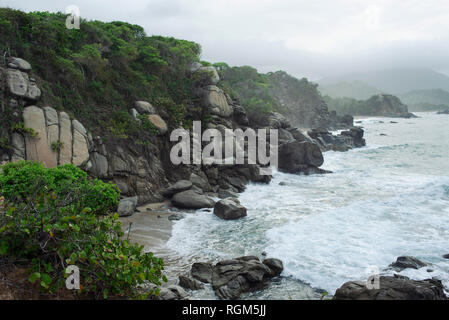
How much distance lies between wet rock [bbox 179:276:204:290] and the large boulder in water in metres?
17.3

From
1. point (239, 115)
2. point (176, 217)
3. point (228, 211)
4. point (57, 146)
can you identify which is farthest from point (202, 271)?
point (239, 115)

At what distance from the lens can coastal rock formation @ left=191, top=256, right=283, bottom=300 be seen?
770 cm

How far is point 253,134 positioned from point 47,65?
14592 millimetres

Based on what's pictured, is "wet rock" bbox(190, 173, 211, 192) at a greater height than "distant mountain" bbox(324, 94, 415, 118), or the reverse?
"distant mountain" bbox(324, 94, 415, 118)

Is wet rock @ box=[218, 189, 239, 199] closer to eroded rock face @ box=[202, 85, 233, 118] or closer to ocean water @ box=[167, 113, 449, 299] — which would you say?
ocean water @ box=[167, 113, 449, 299]

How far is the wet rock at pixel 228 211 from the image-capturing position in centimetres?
1349

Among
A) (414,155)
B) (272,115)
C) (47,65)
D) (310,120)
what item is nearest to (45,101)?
(47,65)

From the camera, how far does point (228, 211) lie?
1351cm

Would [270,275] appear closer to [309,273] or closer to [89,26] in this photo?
[309,273]

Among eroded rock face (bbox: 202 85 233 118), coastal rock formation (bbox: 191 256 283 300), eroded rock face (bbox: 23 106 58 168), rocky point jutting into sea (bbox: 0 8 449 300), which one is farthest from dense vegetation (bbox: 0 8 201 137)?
coastal rock formation (bbox: 191 256 283 300)

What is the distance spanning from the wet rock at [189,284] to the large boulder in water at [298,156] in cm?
1732

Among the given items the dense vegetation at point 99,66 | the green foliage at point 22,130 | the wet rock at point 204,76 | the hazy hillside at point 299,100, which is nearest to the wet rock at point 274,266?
the dense vegetation at point 99,66

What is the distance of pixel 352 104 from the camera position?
113 metres

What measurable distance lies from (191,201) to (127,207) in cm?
310
